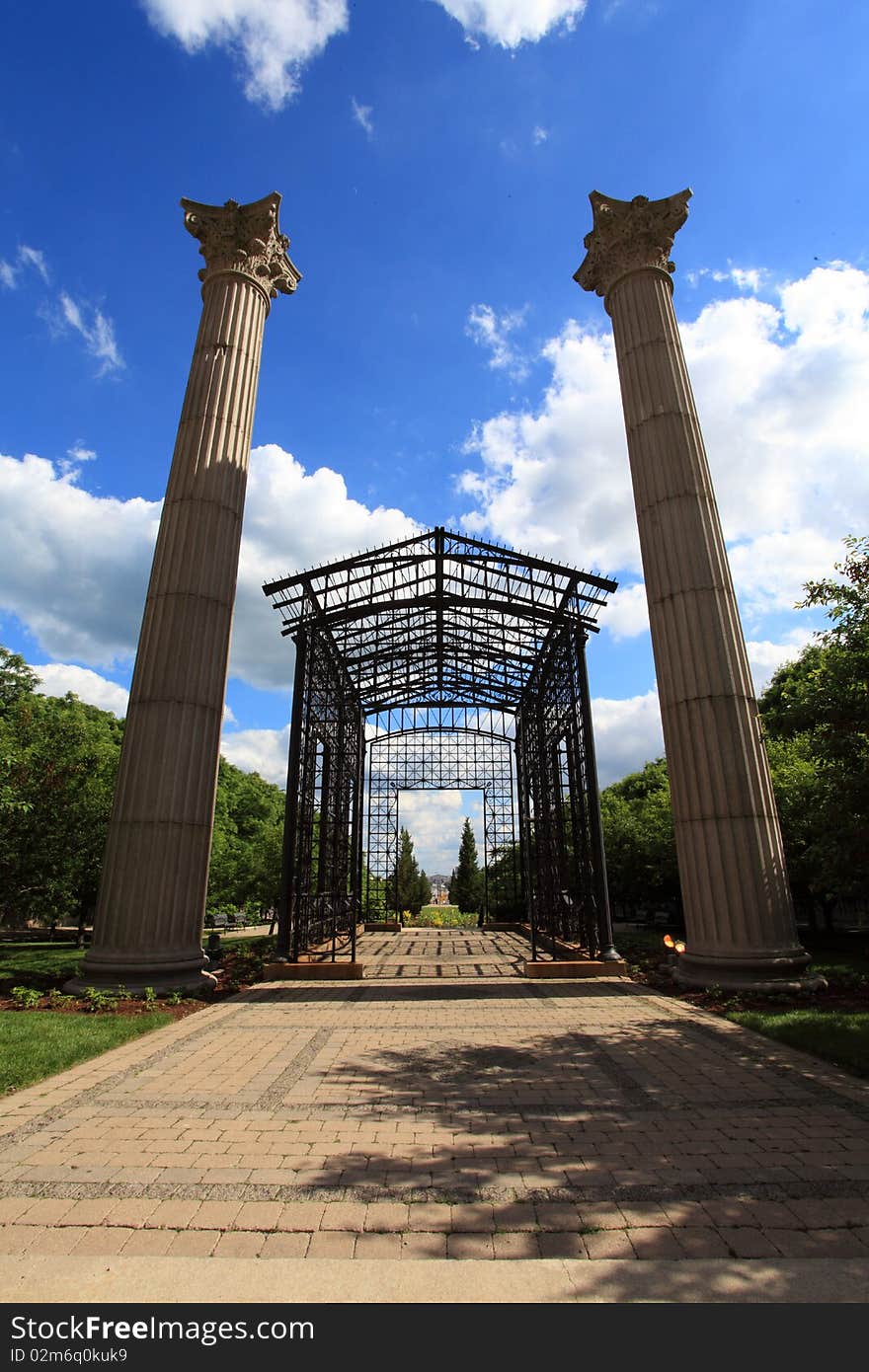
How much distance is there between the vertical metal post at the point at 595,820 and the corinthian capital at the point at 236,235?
1502 cm

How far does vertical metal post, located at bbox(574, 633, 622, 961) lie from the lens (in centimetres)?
1781

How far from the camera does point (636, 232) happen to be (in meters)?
18.3

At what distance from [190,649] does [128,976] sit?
7.09 metres

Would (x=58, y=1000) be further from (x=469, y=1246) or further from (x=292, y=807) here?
(x=469, y=1246)

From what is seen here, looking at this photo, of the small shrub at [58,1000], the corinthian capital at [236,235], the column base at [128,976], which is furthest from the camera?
the corinthian capital at [236,235]

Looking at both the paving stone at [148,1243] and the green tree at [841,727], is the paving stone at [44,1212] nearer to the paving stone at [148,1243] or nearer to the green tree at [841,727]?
the paving stone at [148,1243]

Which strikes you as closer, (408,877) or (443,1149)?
(443,1149)

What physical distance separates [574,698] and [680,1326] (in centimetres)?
1818

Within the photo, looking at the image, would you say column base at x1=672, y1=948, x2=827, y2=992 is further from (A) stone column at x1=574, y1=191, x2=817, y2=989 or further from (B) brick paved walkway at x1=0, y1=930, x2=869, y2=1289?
A: (B) brick paved walkway at x1=0, y1=930, x2=869, y2=1289

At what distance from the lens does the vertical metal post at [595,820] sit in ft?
58.4

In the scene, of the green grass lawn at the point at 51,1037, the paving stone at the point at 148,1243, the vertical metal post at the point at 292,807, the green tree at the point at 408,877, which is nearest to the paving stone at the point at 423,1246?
the paving stone at the point at 148,1243

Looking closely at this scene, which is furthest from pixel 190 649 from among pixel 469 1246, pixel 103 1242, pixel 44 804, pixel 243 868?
pixel 243 868

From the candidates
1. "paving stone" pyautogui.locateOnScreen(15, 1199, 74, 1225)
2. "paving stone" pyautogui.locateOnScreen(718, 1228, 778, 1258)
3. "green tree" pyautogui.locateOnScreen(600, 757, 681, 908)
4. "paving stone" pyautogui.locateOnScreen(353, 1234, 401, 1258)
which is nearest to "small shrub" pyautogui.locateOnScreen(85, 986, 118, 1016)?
"paving stone" pyautogui.locateOnScreen(15, 1199, 74, 1225)

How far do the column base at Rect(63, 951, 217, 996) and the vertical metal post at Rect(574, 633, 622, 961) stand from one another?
1072 centimetres
